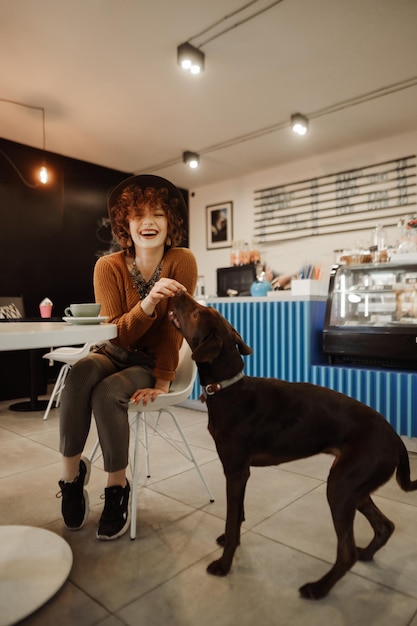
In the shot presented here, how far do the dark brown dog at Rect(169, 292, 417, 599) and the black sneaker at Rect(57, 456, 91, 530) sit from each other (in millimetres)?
624

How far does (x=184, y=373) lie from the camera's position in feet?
6.88

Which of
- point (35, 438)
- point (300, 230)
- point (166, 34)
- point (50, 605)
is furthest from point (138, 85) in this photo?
point (50, 605)

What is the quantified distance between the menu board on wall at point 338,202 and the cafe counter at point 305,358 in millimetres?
2036

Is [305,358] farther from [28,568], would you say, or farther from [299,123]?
[299,123]

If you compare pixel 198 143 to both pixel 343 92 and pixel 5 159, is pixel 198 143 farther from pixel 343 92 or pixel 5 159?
pixel 5 159

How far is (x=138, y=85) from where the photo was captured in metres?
3.73

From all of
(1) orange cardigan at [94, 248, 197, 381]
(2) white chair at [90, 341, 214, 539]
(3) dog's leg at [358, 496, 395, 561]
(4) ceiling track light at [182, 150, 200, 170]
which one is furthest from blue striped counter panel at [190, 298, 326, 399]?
(4) ceiling track light at [182, 150, 200, 170]

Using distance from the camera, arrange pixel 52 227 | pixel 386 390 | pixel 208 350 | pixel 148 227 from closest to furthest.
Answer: pixel 208 350 → pixel 148 227 → pixel 386 390 → pixel 52 227

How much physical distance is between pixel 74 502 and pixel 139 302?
0.87 m

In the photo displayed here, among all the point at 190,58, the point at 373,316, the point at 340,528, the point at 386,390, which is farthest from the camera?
the point at 190,58

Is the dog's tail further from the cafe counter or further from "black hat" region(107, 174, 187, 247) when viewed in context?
the cafe counter

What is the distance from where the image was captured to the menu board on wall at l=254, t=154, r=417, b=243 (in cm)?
468

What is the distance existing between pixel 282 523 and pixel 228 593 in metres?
0.54

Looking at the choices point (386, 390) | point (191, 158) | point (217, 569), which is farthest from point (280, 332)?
point (191, 158)
